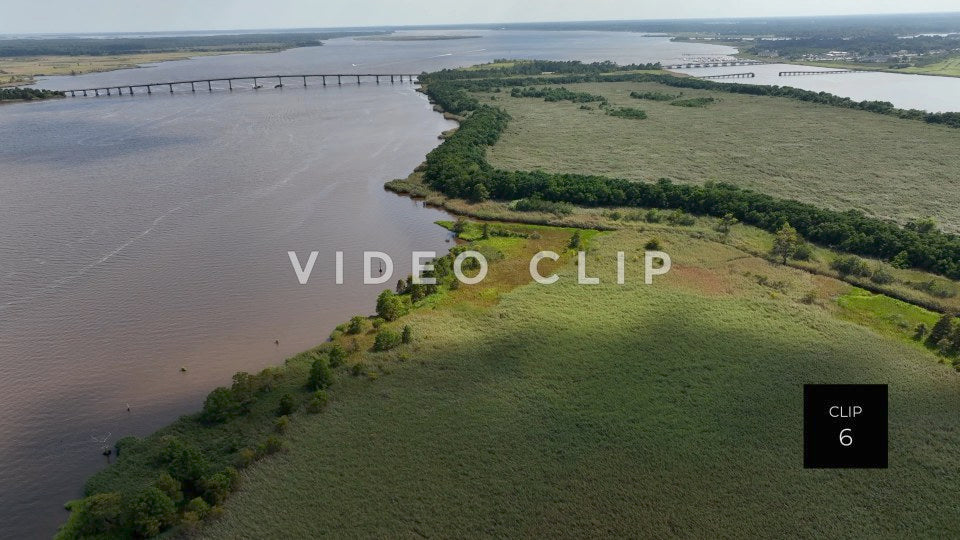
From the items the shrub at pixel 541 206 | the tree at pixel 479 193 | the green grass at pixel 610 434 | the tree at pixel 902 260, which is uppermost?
the tree at pixel 479 193

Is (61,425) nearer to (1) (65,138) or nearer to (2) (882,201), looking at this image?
(2) (882,201)

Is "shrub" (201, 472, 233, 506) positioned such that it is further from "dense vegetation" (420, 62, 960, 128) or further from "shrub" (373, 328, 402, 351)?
"dense vegetation" (420, 62, 960, 128)

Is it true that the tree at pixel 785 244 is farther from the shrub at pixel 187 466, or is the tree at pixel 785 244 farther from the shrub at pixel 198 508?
the shrub at pixel 198 508

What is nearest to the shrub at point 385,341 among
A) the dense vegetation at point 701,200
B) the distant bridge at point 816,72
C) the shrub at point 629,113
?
the dense vegetation at point 701,200

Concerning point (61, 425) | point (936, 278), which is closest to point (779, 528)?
point (936, 278)

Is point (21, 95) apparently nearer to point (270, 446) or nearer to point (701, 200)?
point (270, 446)

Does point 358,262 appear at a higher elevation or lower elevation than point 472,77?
lower

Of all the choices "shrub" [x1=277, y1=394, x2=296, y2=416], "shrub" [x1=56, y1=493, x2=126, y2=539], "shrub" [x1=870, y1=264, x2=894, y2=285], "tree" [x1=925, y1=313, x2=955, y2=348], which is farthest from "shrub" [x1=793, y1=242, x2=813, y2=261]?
"shrub" [x1=56, y1=493, x2=126, y2=539]
